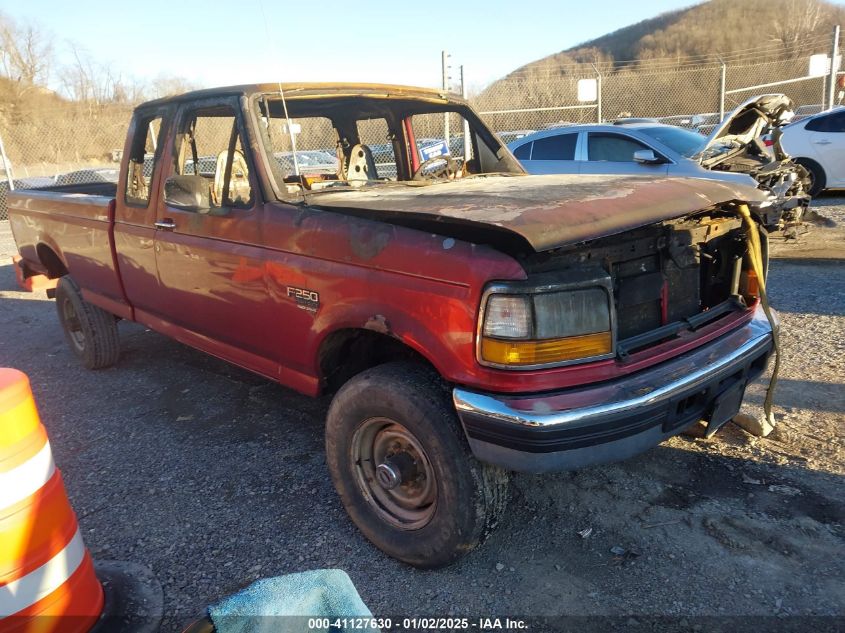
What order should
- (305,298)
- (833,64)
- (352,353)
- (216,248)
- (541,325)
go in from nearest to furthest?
(541,325) → (305,298) → (352,353) → (216,248) → (833,64)

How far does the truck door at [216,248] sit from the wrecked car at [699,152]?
198 inches

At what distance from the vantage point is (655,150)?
7.73 m

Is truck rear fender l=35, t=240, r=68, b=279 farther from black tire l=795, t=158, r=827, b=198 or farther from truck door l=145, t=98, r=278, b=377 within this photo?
black tire l=795, t=158, r=827, b=198

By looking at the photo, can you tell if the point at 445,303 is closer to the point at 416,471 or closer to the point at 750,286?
the point at 416,471

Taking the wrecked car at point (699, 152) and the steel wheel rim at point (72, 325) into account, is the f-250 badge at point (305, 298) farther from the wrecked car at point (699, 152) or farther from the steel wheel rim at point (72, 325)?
the wrecked car at point (699, 152)

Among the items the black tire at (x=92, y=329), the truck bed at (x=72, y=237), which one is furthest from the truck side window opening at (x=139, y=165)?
the black tire at (x=92, y=329)

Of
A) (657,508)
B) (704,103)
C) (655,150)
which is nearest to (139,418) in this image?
(657,508)

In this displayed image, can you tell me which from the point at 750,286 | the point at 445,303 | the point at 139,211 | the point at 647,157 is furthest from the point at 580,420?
the point at 647,157

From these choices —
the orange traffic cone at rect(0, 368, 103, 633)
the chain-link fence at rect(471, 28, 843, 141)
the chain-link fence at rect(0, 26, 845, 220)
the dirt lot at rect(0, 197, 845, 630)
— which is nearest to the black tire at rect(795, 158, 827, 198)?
the chain-link fence at rect(471, 28, 843, 141)

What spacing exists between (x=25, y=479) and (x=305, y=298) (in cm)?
123

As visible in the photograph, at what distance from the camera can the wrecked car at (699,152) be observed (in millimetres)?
6938

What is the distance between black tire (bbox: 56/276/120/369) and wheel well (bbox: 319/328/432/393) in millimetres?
2898

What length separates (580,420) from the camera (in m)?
2.06

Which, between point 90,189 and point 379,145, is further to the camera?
point 90,189
